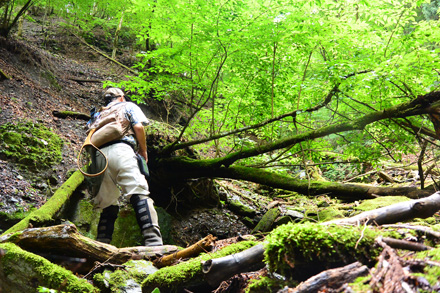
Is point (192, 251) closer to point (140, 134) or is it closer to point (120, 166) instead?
point (120, 166)

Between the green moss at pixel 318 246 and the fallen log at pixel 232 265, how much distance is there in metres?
0.30

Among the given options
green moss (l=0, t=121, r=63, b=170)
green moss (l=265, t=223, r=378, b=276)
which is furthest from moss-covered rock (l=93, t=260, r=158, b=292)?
green moss (l=0, t=121, r=63, b=170)

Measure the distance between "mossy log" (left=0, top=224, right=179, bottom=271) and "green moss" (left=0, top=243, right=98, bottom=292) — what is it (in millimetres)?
211

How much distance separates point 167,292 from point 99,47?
16745 mm

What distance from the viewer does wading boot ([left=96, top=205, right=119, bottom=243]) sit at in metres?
4.30

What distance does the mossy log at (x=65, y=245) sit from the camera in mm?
2748

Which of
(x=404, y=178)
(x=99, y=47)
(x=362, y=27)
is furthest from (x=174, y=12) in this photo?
(x=99, y=47)

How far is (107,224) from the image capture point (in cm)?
439

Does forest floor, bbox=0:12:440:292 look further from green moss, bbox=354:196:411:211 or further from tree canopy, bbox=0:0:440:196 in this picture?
tree canopy, bbox=0:0:440:196

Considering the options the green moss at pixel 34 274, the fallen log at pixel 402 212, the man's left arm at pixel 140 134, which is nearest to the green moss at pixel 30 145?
the man's left arm at pixel 140 134

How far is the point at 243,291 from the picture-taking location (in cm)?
188

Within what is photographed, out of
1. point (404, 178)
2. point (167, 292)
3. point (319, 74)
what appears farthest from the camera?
point (404, 178)

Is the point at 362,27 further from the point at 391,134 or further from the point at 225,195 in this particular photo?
the point at 225,195

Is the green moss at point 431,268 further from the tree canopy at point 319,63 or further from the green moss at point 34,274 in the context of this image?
the tree canopy at point 319,63
